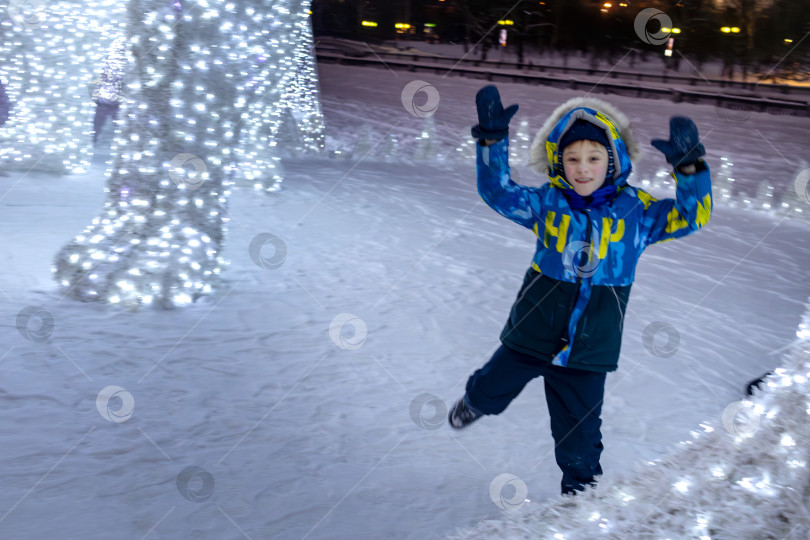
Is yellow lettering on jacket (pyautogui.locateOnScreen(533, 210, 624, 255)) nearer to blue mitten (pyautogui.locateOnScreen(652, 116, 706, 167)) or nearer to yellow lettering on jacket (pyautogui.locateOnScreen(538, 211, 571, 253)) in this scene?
yellow lettering on jacket (pyautogui.locateOnScreen(538, 211, 571, 253))

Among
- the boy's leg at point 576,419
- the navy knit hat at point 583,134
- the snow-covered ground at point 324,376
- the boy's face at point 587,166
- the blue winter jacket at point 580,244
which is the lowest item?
the snow-covered ground at point 324,376

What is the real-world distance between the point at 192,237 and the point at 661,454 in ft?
8.98

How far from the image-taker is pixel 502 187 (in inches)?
80.4

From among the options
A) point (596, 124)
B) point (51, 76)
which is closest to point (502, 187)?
point (596, 124)

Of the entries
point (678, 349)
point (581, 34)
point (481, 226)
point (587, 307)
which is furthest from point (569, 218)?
point (581, 34)

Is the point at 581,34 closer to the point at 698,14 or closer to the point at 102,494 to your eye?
the point at 698,14

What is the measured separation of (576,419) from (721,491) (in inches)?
27.3

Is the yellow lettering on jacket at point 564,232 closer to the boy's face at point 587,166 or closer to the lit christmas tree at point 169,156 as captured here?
the boy's face at point 587,166

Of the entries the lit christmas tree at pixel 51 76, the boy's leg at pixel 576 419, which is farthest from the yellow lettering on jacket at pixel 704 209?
the lit christmas tree at pixel 51 76

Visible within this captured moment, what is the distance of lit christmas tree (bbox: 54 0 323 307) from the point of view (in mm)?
3812

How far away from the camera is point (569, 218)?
200 cm

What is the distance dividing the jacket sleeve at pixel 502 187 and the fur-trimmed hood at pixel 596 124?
0.10m

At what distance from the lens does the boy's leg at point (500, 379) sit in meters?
2.16

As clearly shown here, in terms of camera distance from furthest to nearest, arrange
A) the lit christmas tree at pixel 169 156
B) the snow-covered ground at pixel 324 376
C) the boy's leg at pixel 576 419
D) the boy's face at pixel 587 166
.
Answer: the lit christmas tree at pixel 169 156
the snow-covered ground at pixel 324 376
the boy's leg at pixel 576 419
the boy's face at pixel 587 166
